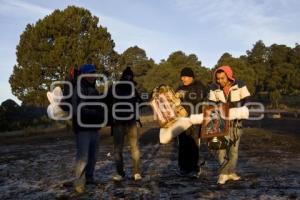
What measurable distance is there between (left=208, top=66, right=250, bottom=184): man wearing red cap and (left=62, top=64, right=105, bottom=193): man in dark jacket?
2.07 metres

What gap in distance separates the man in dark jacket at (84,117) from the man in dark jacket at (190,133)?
1.85 m

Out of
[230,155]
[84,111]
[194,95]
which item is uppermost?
[194,95]

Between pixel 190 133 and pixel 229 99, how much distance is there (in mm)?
1289

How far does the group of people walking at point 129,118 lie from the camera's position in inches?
320

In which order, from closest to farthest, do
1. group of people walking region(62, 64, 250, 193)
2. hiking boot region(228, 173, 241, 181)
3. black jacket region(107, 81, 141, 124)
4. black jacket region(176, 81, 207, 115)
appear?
group of people walking region(62, 64, 250, 193), hiking boot region(228, 173, 241, 181), black jacket region(107, 81, 141, 124), black jacket region(176, 81, 207, 115)

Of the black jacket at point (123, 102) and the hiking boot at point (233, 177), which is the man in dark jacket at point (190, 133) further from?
the black jacket at point (123, 102)

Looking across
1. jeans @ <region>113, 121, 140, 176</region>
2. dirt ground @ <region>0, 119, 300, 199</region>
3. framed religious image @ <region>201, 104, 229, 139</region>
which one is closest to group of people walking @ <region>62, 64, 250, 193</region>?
jeans @ <region>113, 121, 140, 176</region>

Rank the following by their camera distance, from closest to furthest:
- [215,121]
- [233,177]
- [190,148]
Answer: [215,121]
[233,177]
[190,148]

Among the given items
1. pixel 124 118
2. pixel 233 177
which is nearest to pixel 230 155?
pixel 233 177

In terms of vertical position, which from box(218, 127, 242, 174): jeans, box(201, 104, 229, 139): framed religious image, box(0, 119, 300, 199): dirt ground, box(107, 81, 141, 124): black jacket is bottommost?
box(0, 119, 300, 199): dirt ground

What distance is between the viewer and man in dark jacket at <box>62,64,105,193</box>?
8047mm

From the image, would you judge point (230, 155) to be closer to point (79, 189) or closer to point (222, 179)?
point (222, 179)

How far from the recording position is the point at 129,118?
9148 millimetres

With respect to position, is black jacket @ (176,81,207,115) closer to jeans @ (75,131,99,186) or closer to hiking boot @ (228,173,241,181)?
hiking boot @ (228,173,241,181)
